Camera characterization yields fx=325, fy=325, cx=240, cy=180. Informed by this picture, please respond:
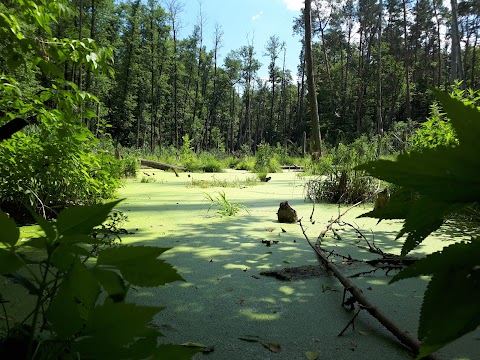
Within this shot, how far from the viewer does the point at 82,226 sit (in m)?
0.31

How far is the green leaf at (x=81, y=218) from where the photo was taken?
0.31 m

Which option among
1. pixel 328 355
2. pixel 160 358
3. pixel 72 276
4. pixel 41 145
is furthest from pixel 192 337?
pixel 41 145

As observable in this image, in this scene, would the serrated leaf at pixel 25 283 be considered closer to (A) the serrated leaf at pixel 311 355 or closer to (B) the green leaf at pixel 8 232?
(B) the green leaf at pixel 8 232

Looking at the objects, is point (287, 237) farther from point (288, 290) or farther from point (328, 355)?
point (328, 355)

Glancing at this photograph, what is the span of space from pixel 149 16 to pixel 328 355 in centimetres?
2373

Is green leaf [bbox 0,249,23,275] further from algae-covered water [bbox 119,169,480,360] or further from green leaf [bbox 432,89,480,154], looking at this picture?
algae-covered water [bbox 119,169,480,360]

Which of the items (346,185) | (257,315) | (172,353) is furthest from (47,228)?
(346,185)

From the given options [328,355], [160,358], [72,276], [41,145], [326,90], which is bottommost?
[328,355]

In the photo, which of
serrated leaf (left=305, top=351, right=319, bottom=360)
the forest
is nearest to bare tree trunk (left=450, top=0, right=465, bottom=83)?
the forest

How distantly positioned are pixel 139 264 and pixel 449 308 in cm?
28

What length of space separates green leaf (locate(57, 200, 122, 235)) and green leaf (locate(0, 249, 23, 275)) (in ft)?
0.17

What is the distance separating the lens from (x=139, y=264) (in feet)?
1.13

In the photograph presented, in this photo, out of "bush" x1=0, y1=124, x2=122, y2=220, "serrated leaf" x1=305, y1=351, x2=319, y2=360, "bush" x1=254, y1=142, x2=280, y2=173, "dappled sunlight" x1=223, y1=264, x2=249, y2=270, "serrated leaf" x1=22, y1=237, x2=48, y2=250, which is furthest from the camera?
"bush" x1=254, y1=142, x2=280, y2=173

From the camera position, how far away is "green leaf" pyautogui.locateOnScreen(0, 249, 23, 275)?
303 mm
